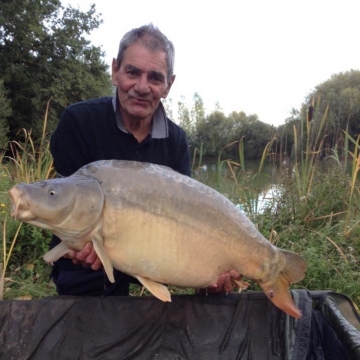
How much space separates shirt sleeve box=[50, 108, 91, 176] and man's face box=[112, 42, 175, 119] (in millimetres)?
195

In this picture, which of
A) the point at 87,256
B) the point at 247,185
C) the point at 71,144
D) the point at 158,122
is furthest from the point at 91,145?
the point at 247,185

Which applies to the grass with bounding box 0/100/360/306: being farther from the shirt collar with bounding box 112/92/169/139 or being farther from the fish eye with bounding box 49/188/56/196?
the fish eye with bounding box 49/188/56/196

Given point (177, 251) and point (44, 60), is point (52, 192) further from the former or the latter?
point (44, 60)

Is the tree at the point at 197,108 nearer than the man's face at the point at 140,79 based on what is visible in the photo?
No

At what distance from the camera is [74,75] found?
15.2 meters

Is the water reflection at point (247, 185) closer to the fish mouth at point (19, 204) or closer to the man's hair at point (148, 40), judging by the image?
the man's hair at point (148, 40)

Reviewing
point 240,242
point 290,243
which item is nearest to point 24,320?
point 240,242

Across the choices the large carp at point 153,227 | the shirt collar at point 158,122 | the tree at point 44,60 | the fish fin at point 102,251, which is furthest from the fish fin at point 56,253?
the tree at point 44,60

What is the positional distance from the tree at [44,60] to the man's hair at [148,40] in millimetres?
13179

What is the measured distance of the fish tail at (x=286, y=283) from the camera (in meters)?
1.33

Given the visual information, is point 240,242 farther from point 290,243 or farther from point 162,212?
point 290,243

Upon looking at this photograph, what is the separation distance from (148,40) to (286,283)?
37.4 inches

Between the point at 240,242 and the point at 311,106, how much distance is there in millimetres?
1779

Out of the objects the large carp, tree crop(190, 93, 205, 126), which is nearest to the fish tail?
the large carp
